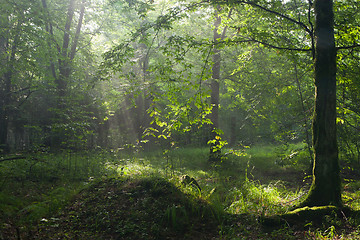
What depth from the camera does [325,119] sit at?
5090 mm

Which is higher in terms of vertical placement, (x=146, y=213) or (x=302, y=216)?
(x=302, y=216)

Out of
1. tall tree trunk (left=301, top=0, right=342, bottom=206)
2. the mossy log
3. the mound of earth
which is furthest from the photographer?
tall tree trunk (left=301, top=0, right=342, bottom=206)

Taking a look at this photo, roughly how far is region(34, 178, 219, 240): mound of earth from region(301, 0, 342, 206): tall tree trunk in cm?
234

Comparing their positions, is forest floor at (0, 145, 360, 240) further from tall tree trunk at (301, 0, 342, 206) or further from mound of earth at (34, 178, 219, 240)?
tall tree trunk at (301, 0, 342, 206)

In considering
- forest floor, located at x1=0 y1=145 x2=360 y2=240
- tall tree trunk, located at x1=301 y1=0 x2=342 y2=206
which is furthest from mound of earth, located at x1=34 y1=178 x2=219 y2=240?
tall tree trunk, located at x1=301 y1=0 x2=342 y2=206

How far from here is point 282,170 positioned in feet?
36.5

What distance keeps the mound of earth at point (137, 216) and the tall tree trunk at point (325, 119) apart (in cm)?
234

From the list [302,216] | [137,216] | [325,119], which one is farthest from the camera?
[137,216]

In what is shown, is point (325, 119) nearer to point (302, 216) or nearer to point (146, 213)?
point (302, 216)

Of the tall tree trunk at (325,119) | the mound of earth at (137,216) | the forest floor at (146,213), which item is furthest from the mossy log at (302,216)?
the mound of earth at (137,216)

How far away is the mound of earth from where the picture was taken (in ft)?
15.8

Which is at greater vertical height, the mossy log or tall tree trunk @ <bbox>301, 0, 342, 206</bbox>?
tall tree trunk @ <bbox>301, 0, 342, 206</bbox>

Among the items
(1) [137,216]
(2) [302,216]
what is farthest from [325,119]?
(1) [137,216]

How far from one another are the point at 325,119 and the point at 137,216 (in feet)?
14.8
